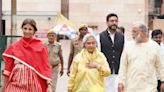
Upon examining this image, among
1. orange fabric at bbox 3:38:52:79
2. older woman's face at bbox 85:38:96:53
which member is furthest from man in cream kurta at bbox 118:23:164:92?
orange fabric at bbox 3:38:52:79

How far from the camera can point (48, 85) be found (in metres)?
8.17

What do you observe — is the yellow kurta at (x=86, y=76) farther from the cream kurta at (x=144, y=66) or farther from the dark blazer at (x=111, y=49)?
the dark blazer at (x=111, y=49)

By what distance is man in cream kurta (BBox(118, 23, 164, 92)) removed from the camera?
8.99m

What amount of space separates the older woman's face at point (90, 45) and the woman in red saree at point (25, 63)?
1631mm

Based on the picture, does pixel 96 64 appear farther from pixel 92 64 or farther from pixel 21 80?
pixel 21 80

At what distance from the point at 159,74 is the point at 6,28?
21553 mm

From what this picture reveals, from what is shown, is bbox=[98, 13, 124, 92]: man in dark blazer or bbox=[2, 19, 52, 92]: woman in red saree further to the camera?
bbox=[98, 13, 124, 92]: man in dark blazer

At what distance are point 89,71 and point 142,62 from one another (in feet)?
2.92

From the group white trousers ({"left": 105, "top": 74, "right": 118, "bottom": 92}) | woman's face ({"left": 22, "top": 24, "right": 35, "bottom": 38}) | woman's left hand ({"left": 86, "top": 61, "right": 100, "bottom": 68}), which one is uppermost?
woman's face ({"left": 22, "top": 24, "right": 35, "bottom": 38})

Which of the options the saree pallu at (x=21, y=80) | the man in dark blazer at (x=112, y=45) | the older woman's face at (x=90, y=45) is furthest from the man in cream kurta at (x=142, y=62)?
the man in dark blazer at (x=112, y=45)

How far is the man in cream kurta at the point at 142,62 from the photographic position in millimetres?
8992

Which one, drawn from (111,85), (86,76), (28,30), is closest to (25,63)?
(28,30)

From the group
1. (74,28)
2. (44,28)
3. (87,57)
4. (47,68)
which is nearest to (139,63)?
(87,57)

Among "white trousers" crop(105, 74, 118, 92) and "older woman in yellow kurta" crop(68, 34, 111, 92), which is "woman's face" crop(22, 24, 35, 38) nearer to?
"older woman in yellow kurta" crop(68, 34, 111, 92)
